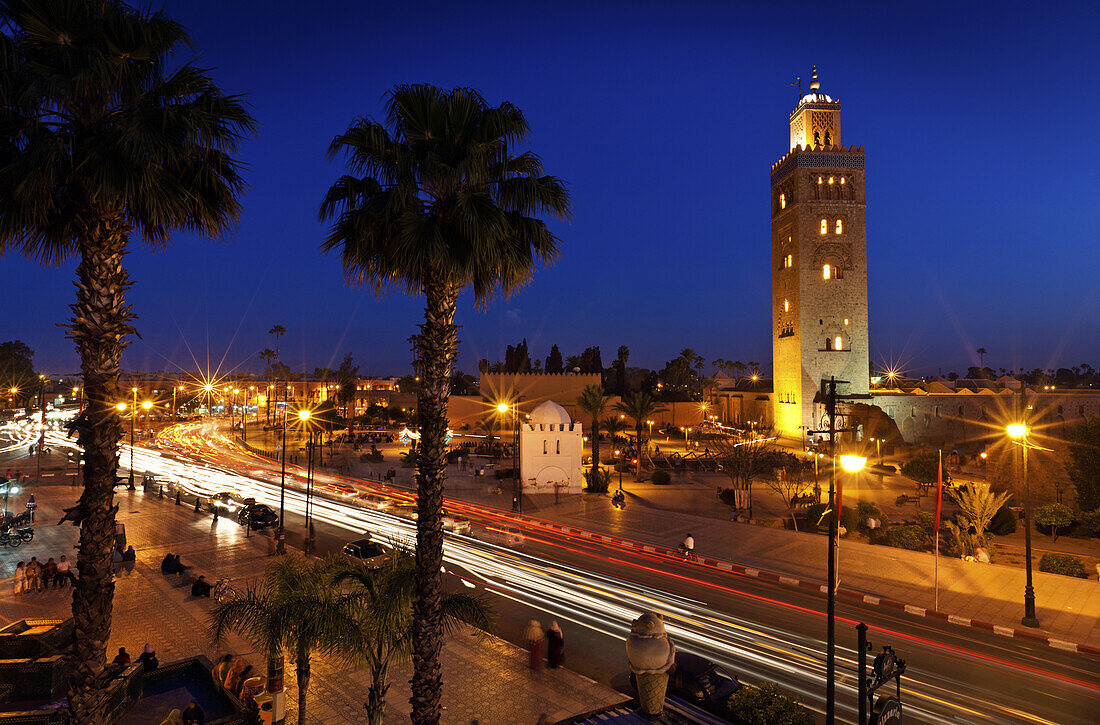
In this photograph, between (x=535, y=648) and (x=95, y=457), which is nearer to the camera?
(x=95, y=457)

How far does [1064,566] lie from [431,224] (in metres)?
23.6

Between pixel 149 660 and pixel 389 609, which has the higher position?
pixel 389 609

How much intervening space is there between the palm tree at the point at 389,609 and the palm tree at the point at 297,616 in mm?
193

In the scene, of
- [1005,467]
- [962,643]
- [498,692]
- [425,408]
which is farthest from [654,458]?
[425,408]

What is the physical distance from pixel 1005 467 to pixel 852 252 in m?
35.3

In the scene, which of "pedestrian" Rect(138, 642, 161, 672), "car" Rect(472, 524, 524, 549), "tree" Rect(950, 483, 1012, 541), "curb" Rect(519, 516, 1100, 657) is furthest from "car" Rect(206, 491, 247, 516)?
"tree" Rect(950, 483, 1012, 541)

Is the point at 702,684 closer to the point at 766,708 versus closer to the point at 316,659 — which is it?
the point at 766,708

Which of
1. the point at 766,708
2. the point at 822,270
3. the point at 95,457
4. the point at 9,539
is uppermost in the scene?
the point at 822,270

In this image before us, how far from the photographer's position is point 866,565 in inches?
795

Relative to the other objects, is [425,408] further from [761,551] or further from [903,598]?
[761,551]

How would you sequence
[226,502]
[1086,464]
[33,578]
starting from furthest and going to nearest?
[226,502] < [1086,464] < [33,578]

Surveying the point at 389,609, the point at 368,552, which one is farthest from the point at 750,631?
the point at 368,552

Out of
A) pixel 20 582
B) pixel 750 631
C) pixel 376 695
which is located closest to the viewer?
pixel 376 695

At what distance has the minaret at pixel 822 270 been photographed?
59.6m
